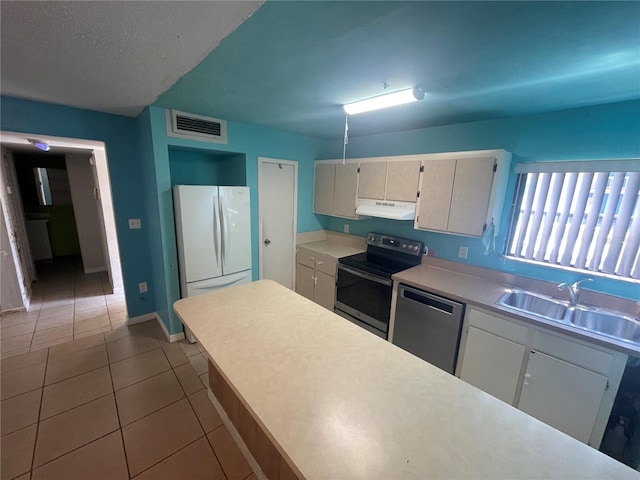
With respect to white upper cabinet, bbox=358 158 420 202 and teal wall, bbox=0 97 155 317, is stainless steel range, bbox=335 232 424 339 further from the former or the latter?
teal wall, bbox=0 97 155 317

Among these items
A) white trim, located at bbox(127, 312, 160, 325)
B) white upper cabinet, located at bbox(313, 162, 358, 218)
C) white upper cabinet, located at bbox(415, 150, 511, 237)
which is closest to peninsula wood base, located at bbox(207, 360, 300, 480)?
white trim, located at bbox(127, 312, 160, 325)

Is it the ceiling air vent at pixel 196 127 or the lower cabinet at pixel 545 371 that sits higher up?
the ceiling air vent at pixel 196 127

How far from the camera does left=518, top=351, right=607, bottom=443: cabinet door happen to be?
4.95ft

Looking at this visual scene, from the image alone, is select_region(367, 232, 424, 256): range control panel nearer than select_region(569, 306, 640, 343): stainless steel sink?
No

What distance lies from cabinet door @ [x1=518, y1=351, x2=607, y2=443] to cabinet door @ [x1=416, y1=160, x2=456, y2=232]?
1.23 m

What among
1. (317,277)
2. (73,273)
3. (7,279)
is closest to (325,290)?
(317,277)

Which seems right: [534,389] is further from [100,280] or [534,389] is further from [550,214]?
[100,280]

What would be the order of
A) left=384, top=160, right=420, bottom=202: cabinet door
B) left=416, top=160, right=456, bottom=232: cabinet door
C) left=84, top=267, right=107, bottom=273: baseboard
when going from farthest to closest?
left=84, top=267, right=107, bottom=273: baseboard < left=384, top=160, right=420, bottom=202: cabinet door < left=416, top=160, right=456, bottom=232: cabinet door

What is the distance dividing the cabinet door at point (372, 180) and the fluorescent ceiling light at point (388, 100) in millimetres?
867

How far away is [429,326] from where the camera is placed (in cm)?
219

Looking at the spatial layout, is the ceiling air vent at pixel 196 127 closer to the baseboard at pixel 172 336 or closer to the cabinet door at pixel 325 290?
the cabinet door at pixel 325 290

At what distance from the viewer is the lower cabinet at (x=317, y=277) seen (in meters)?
3.09

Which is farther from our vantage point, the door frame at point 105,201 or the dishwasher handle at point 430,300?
the door frame at point 105,201

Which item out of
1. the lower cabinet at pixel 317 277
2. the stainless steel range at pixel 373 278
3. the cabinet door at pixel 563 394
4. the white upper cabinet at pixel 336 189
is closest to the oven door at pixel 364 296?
the stainless steel range at pixel 373 278
